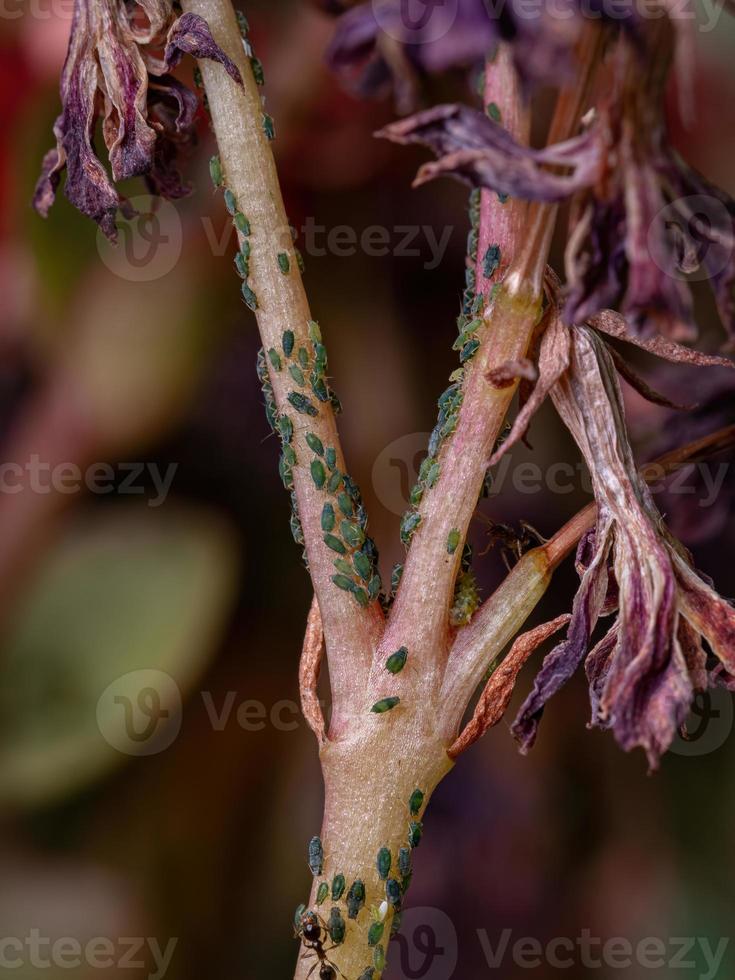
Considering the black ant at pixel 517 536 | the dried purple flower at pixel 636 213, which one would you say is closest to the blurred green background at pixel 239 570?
the black ant at pixel 517 536

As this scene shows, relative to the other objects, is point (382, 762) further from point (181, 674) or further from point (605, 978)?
point (605, 978)

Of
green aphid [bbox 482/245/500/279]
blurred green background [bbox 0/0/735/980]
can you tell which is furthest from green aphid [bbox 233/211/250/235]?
blurred green background [bbox 0/0/735/980]

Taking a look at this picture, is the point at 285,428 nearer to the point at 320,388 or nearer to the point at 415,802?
the point at 320,388

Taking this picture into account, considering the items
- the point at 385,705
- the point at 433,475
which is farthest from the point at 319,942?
the point at 433,475

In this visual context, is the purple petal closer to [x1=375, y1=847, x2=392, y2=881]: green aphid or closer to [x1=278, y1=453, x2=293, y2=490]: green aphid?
[x1=278, y1=453, x2=293, y2=490]: green aphid

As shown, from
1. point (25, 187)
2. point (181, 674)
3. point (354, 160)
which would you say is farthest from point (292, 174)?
point (181, 674)
